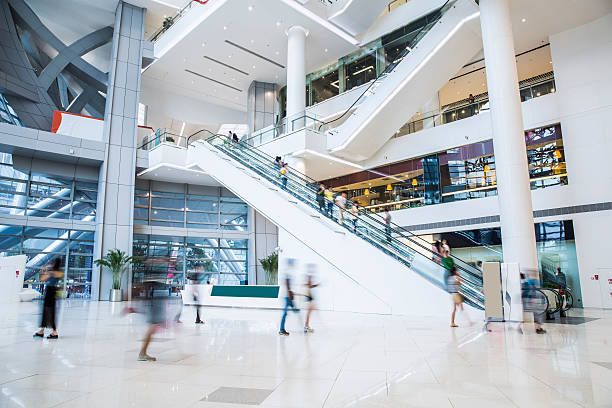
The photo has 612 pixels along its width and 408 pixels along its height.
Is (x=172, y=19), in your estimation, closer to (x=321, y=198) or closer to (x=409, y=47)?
(x=409, y=47)

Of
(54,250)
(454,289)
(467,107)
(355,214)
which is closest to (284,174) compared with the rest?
(355,214)

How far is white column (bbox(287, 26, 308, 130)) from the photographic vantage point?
1975 centimetres

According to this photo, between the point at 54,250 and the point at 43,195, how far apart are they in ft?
9.31

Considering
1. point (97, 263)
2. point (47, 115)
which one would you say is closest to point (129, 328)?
point (97, 263)

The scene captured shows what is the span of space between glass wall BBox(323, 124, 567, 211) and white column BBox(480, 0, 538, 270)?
497 cm

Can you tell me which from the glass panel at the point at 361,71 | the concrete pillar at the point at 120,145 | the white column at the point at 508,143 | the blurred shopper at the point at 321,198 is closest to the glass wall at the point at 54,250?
the concrete pillar at the point at 120,145

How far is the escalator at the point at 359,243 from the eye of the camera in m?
10.1

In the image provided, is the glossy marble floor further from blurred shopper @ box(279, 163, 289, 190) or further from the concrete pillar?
the concrete pillar

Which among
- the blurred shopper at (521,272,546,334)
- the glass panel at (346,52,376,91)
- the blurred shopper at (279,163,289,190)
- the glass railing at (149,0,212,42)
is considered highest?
the glass railing at (149,0,212,42)

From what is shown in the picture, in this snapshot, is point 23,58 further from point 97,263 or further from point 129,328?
point 129,328

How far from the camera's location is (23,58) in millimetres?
20922

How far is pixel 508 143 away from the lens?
1138 cm

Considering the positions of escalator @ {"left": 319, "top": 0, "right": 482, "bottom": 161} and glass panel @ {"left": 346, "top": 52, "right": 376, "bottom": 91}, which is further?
glass panel @ {"left": 346, "top": 52, "right": 376, "bottom": 91}

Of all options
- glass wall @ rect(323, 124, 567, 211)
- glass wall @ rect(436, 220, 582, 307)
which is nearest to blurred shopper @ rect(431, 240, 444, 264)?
glass wall @ rect(436, 220, 582, 307)
